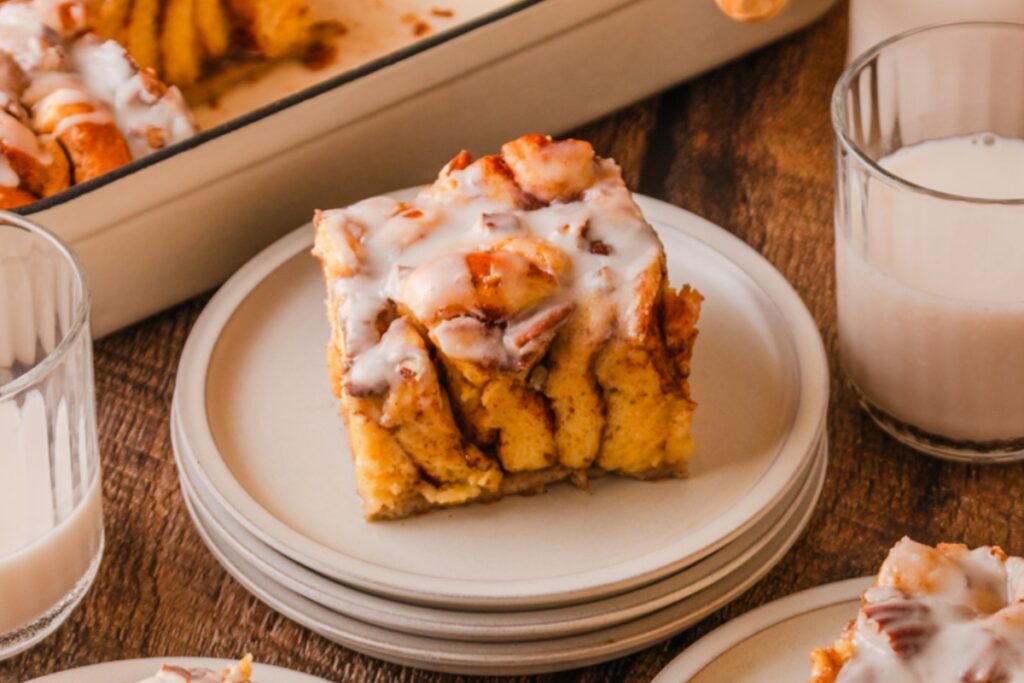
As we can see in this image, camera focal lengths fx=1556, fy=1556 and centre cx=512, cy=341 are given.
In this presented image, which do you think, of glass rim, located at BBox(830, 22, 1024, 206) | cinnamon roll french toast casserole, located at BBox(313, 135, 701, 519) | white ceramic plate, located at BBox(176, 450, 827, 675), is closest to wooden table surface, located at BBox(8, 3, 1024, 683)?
white ceramic plate, located at BBox(176, 450, 827, 675)

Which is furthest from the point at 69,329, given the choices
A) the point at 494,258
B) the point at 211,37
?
the point at 211,37

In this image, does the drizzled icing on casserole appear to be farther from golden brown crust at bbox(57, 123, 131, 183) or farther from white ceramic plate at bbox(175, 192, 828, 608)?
golden brown crust at bbox(57, 123, 131, 183)

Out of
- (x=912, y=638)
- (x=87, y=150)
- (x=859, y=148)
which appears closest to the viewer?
(x=912, y=638)

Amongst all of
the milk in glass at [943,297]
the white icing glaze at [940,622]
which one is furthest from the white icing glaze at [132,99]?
the white icing glaze at [940,622]

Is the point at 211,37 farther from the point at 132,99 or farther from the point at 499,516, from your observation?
the point at 499,516

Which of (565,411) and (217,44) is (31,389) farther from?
(217,44)

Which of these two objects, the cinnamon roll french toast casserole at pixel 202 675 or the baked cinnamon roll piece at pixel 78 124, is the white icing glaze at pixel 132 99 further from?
the cinnamon roll french toast casserole at pixel 202 675

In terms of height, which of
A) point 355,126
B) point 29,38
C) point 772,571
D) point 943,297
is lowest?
point 772,571
